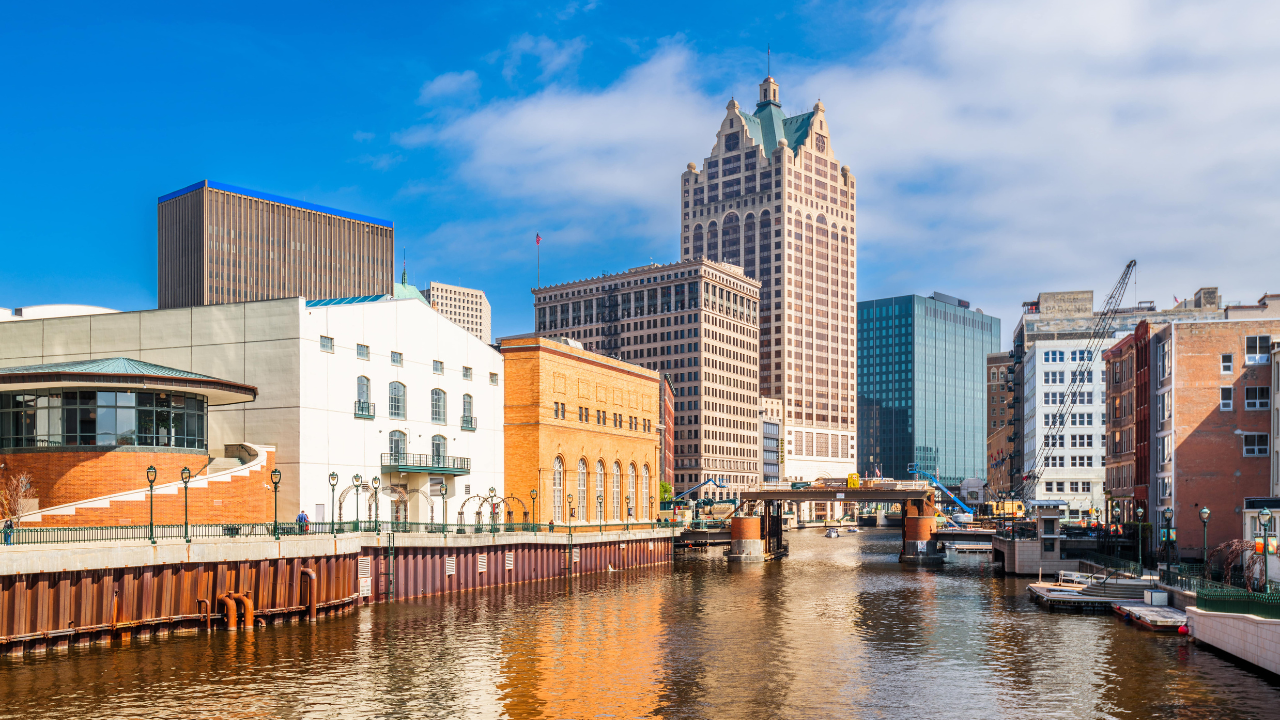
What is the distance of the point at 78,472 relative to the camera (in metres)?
68.5

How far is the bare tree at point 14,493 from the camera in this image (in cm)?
6769

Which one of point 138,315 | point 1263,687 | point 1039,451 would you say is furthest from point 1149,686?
point 1039,451

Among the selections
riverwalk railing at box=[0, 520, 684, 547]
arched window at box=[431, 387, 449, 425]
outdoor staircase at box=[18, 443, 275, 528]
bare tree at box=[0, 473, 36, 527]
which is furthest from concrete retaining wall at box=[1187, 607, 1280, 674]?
bare tree at box=[0, 473, 36, 527]

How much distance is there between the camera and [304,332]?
79.6 m

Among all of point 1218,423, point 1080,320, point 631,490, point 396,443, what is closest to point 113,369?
point 396,443

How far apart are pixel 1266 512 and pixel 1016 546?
42.2 m

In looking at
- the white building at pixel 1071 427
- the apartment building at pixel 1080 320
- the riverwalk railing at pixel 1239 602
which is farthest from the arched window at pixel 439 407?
the apartment building at pixel 1080 320

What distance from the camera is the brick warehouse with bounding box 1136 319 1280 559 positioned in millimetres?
96500

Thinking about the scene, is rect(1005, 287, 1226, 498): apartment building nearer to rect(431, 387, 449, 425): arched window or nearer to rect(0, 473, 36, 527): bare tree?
rect(431, 387, 449, 425): arched window

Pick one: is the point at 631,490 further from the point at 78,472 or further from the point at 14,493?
the point at 14,493

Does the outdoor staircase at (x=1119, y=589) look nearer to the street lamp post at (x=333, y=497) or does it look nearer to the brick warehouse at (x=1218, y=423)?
the brick warehouse at (x=1218, y=423)

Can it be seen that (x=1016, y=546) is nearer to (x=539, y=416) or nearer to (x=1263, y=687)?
(x=539, y=416)

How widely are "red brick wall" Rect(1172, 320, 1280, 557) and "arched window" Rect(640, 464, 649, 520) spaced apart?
194 feet

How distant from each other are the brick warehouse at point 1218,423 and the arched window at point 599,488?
184 feet
